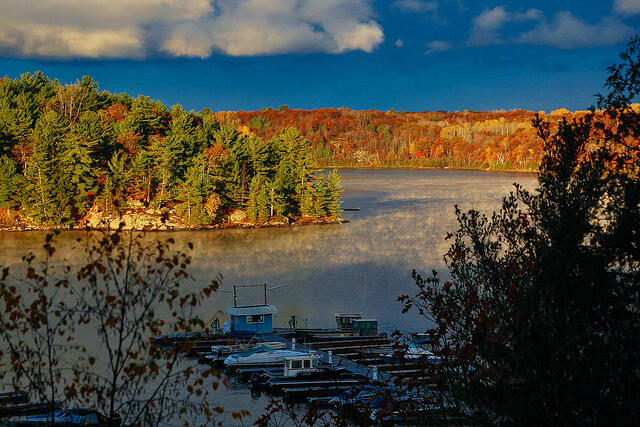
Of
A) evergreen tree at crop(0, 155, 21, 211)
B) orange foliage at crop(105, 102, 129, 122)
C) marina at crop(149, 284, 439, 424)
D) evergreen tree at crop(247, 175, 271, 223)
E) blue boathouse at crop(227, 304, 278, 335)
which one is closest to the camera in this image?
marina at crop(149, 284, 439, 424)

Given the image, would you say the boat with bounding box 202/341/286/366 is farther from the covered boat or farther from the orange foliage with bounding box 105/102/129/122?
the orange foliage with bounding box 105/102/129/122

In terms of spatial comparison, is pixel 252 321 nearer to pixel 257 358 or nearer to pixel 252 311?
pixel 252 311

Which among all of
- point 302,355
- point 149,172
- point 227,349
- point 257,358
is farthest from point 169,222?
point 302,355

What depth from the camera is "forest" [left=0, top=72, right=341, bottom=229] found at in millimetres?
65500

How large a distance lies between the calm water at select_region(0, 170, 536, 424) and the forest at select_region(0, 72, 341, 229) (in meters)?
3.61

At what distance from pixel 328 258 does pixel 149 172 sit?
2637 centimetres

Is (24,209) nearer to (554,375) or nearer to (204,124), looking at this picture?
(204,124)

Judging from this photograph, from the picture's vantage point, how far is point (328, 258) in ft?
172

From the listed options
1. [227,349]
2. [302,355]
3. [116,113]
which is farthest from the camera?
[116,113]

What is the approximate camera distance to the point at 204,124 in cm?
8781

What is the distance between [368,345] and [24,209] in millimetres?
50217

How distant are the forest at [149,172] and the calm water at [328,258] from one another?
11.9 feet

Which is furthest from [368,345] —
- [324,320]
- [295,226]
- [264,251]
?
[295,226]

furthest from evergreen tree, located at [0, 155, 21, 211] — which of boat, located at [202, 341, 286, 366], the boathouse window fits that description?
boat, located at [202, 341, 286, 366]
